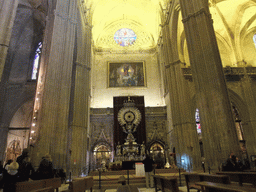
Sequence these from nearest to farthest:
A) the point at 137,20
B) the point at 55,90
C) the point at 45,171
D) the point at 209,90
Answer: the point at 45,171, the point at 209,90, the point at 55,90, the point at 137,20

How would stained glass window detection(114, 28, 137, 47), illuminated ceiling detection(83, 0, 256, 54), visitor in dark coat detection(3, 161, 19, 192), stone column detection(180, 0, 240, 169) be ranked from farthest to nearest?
1. stained glass window detection(114, 28, 137, 47)
2. illuminated ceiling detection(83, 0, 256, 54)
3. stone column detection(180, 0, 240, 169)
4. visitor in dark coat detection(3, 161, 19, 192)

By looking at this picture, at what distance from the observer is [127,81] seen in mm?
22562

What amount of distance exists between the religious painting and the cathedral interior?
118 mm

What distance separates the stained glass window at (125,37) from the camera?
24.5 metres

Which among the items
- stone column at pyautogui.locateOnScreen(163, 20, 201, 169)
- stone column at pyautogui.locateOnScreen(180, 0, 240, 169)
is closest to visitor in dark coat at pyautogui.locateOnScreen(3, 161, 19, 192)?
stone column at pyautogui.locateOnScreen(180, 0, 240, 169)

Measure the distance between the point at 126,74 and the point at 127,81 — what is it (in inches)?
34.9

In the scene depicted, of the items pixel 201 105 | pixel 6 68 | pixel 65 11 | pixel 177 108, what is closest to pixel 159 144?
pixel 177 108

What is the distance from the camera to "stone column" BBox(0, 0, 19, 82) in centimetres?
732

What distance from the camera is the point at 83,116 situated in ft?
49.2

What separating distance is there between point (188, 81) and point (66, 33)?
1148cm

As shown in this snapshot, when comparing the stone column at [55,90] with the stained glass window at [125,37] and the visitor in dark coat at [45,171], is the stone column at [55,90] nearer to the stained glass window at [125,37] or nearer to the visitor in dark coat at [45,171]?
the visitor in dark coat at [45,171]

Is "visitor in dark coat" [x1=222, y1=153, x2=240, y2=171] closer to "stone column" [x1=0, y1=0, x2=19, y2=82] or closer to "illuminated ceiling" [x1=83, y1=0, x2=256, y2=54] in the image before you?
"stone column" [x1=0, y1=0, x2=19, y2=82]

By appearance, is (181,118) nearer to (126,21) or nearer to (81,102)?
(81,102)

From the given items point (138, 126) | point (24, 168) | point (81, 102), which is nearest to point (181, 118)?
point (138, 126)
